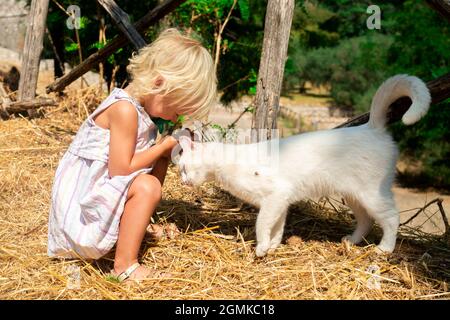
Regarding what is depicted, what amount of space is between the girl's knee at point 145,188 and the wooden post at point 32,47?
3628mm

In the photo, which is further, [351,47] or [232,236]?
[351,47]

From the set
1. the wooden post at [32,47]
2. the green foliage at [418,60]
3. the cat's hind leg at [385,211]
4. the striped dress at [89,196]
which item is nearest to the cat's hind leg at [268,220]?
the cat's hind leg at [385,211]

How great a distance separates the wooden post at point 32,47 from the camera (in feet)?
17.8

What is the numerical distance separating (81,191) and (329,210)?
1.89 metres

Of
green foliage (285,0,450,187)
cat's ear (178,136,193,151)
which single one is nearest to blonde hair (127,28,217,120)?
cat's ear (178,136,193,151)

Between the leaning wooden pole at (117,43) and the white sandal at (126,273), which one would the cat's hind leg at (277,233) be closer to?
the white sandal at (126,273)

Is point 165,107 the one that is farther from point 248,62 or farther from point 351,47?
point 351,47

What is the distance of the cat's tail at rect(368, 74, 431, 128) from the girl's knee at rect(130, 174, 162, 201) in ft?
4.13

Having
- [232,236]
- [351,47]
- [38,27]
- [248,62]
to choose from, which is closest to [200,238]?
[232,236]

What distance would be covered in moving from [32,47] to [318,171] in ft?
13.5

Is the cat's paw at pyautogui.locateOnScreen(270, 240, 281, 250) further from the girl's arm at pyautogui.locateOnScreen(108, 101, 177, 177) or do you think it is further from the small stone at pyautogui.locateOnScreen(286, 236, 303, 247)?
the girl's arm at pyautogui.locateOnScreen(108, 101, 177, 177)

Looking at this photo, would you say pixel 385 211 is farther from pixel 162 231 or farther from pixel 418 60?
pixel 418 60
